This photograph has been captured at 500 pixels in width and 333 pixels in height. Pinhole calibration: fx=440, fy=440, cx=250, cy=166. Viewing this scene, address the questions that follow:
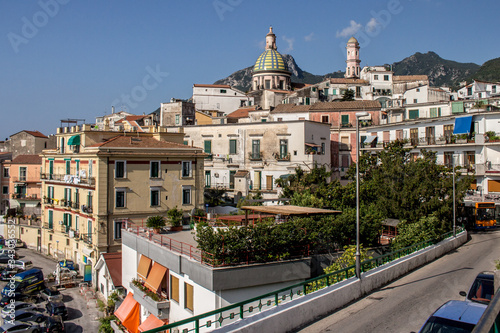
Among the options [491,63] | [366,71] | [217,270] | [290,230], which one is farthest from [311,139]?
[491,63]

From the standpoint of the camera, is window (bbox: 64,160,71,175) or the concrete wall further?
window (bbox: 64,160,71,175)

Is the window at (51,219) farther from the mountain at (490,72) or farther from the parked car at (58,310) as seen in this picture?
the mountain at (490,72)

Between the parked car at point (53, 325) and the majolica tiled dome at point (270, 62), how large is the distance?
62.1 metres

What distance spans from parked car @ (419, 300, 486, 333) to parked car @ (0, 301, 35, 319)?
1050 inches

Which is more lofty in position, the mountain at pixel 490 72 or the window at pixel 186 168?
the mountain at pixel 490 72

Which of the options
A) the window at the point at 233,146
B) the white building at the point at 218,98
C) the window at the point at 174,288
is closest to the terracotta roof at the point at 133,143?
the window at the point at 233,146

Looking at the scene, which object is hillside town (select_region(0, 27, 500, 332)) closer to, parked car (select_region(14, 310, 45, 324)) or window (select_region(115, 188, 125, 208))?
window (select_region(115, 188, 125, 208))

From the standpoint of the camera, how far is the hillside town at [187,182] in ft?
61.4

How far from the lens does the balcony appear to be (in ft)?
61.7

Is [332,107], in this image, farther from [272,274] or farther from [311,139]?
[272,274]

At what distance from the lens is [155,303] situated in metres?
18.9

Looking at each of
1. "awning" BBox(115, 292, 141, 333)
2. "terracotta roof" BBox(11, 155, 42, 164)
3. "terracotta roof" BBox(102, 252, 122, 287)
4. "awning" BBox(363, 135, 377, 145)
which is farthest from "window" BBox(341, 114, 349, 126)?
"terracotta roof" BBox(11, 155, 42, 164)

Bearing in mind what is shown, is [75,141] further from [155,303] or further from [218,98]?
[218,98]

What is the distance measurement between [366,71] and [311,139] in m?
42.7
